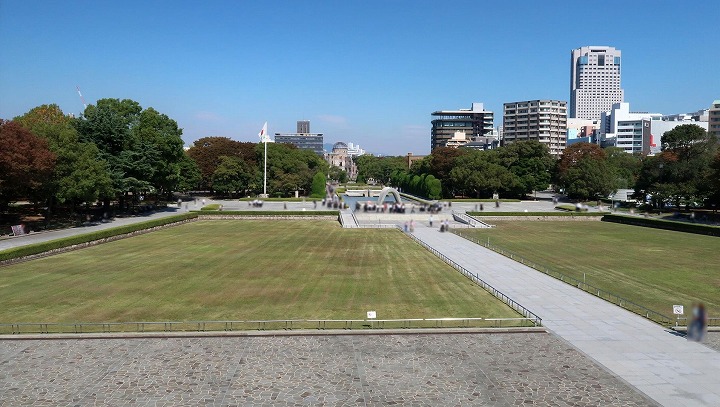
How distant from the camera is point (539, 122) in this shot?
161000 mm

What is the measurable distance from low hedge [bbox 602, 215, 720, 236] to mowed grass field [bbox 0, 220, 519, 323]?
29.7 metres

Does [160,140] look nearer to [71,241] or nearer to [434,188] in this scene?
[71,241]

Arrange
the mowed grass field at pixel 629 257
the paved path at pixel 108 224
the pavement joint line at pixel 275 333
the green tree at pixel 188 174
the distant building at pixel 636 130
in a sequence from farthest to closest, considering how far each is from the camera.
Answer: the distant building at pixel 636 130, the green tree at pixel 188 174, the paved path at pixel 108 224, the mowed grass field at pixel 629 257, the pavement joint line at pixel 275 333

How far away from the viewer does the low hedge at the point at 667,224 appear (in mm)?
47384

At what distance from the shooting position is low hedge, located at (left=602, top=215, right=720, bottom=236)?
47384 millimetres

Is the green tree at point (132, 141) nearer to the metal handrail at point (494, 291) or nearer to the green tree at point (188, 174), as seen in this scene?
the green tree at point (188, 174)

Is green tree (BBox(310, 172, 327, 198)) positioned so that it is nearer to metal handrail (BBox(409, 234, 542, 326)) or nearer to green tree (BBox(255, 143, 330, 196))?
green tree (BBox(255, 143, 330, 196))

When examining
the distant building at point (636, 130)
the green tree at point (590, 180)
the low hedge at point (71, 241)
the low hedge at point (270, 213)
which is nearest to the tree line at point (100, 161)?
the low hedge at point (71, 241)

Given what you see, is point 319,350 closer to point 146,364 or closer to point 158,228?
point 146,364

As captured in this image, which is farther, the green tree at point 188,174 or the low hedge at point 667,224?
the green tree at point 188,174

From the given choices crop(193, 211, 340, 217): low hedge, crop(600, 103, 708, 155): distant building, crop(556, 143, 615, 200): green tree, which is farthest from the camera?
crop(600, 103, 708, 155): distant building

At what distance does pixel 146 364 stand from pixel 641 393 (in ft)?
46.3

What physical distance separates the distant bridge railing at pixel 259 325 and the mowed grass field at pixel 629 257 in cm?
884

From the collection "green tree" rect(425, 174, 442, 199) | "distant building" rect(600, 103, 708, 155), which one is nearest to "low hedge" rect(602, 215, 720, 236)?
"green tree" rect(425, 174, 442, 199)
